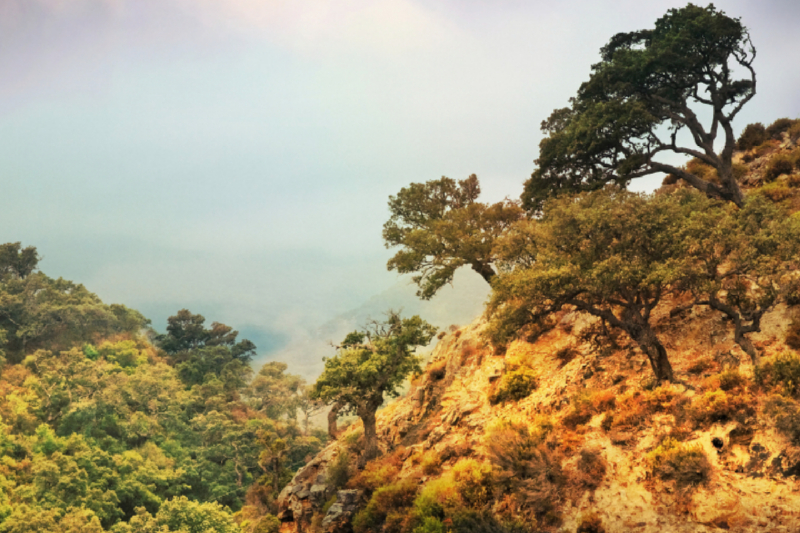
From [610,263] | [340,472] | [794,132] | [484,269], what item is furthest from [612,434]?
[794,132]

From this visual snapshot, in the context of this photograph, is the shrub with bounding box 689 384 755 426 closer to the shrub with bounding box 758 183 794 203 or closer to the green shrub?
the green shrub

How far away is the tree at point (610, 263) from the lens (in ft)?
55.1

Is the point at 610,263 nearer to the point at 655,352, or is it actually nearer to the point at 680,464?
the point at 655,352

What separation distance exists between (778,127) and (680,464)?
36507mm

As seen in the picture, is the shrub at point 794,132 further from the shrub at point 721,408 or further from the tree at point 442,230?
the shrub at point 721,408

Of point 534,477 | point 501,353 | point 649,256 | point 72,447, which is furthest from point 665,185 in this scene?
point 72,447

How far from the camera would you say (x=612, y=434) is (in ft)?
56.4

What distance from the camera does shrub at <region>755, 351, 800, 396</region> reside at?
14176 millimetres

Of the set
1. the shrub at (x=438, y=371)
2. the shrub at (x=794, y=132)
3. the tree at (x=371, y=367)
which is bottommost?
the shrub at (x=438, y=371)

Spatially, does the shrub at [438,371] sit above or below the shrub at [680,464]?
above

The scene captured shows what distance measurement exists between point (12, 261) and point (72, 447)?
193ft

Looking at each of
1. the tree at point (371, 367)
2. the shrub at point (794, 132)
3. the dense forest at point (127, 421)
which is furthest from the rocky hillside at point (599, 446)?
the dense forest at point (127, 421)

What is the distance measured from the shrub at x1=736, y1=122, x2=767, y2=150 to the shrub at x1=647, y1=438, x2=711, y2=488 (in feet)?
108

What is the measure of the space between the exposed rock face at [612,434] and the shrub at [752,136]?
2421cm
